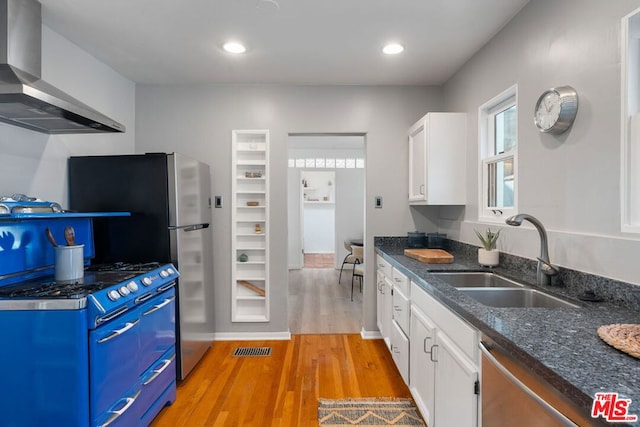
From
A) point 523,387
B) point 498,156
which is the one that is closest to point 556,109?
point 498,156

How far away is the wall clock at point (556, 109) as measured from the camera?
1.54 meters

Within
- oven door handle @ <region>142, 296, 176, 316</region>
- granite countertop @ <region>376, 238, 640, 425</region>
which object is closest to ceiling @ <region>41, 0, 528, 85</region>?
granite countertop @ <region>376, 238, 640, 425</region>

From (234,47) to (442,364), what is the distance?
8.21 feet

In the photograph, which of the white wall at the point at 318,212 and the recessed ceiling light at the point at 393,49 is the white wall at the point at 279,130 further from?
the white wall at the point at 318,212

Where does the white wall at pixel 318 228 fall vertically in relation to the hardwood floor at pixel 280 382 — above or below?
above

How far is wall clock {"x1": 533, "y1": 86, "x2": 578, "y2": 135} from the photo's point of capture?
5.06ft

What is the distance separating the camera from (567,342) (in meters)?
0.93


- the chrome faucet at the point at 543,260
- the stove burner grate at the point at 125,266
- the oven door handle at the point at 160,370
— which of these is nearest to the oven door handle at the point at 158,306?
the stove burner grate at the point at 125,266

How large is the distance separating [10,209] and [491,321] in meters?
2.29

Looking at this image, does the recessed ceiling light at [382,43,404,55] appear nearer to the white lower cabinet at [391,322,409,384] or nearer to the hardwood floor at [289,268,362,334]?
the white lower cabinet at [391,322,409,384]

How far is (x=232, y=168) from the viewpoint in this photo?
315 centimetres

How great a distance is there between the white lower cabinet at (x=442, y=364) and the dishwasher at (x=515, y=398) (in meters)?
0.09

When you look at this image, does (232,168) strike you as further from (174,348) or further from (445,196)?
(445,196)

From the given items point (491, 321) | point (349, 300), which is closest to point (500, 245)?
Answer: point (491, 321)
